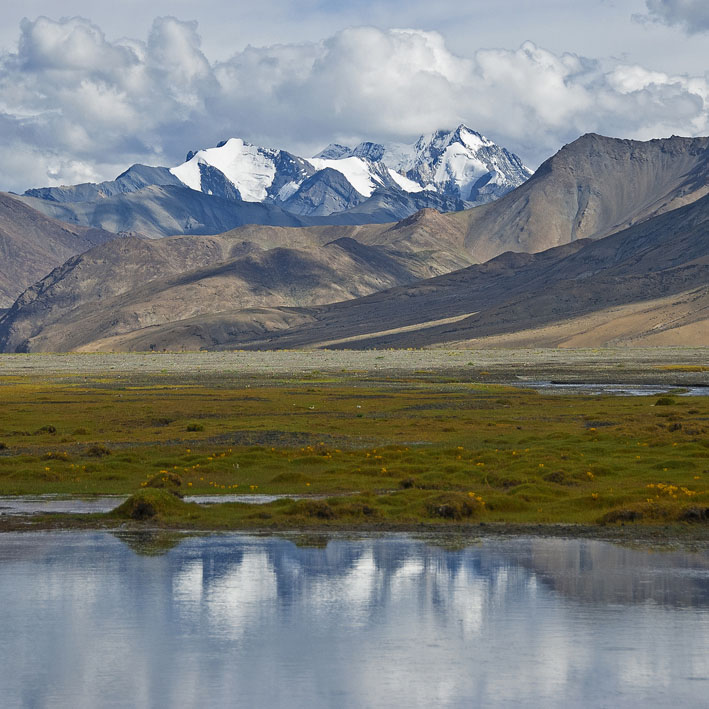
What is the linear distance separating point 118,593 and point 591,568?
10.5 metres

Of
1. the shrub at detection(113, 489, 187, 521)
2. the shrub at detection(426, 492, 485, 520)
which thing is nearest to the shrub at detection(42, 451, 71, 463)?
the shrub at detection(113, 489, 187, 521)

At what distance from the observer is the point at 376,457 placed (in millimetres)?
42562

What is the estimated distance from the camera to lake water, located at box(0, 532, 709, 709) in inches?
663

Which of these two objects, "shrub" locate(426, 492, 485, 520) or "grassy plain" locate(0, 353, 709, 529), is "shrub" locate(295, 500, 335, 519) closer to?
"grassy plain" locate(0, 353, 709, 529)

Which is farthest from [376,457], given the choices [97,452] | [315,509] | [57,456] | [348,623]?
[348,623]

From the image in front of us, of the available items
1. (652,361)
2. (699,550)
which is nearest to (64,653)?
(699,550)

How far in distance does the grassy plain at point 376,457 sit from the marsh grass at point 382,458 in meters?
0.09

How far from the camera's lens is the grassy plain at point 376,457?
3192cm

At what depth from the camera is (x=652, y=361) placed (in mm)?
164125

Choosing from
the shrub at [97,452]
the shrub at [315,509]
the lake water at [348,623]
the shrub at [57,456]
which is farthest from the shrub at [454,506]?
the shrub at [97,452]

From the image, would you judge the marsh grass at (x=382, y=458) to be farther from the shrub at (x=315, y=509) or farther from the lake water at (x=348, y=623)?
the lake water at (x=348, y=623)

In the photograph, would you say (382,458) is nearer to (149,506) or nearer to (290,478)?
(290,478)

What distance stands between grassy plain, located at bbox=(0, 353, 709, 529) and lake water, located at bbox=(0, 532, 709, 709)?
336cm

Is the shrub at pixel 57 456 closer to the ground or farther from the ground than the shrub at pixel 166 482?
farther from the ground
